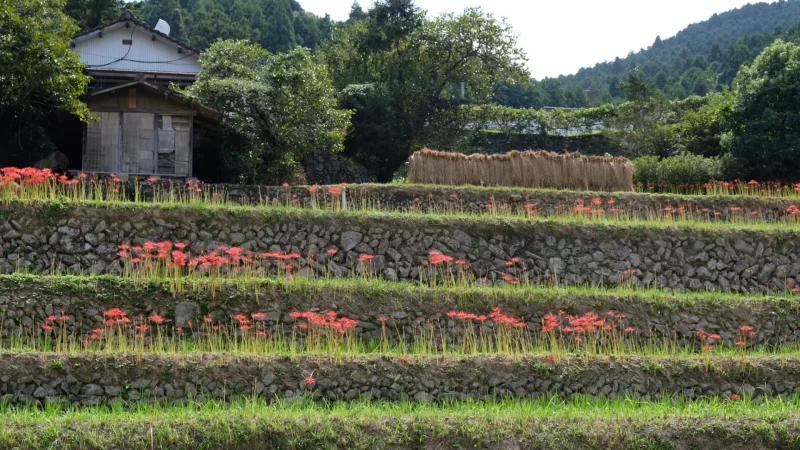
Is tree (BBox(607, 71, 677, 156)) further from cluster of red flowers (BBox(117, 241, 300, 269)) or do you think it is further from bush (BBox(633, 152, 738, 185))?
cluster of red flowers (BBox(117, 241, 300, 269))

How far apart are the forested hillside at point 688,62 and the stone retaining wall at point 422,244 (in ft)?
95.1

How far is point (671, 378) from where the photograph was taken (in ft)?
45.6

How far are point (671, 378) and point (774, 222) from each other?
1213 cm

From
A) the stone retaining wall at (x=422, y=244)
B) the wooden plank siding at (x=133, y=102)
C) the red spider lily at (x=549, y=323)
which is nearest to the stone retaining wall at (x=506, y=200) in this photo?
the stone retaining wall at (x=422, y=244)

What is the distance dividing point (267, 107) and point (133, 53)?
11.0 m

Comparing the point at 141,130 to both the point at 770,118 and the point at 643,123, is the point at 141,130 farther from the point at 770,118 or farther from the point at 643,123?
the point at 643,123

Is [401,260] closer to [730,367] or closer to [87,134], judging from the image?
[730,367]

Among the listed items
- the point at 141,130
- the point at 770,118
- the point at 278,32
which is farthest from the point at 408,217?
the point at 278,32

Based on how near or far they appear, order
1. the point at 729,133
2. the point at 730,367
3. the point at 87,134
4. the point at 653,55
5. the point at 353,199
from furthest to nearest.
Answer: the point at 653,55
the point at 729,133
the point at 87,134
the point at 353,199
the point at 730,367

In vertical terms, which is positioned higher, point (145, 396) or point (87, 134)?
point (87, 134)

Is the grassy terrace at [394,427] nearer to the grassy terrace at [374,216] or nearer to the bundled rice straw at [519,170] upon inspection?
the grassy terrace at [374,216]

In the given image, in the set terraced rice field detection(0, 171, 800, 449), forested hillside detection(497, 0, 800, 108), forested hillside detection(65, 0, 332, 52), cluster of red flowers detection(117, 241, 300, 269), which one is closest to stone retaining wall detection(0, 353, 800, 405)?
terraced rice field detection(0, 171, 800, 449)

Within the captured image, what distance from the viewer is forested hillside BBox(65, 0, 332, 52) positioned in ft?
190

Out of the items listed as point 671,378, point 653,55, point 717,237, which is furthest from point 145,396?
point 653,55
